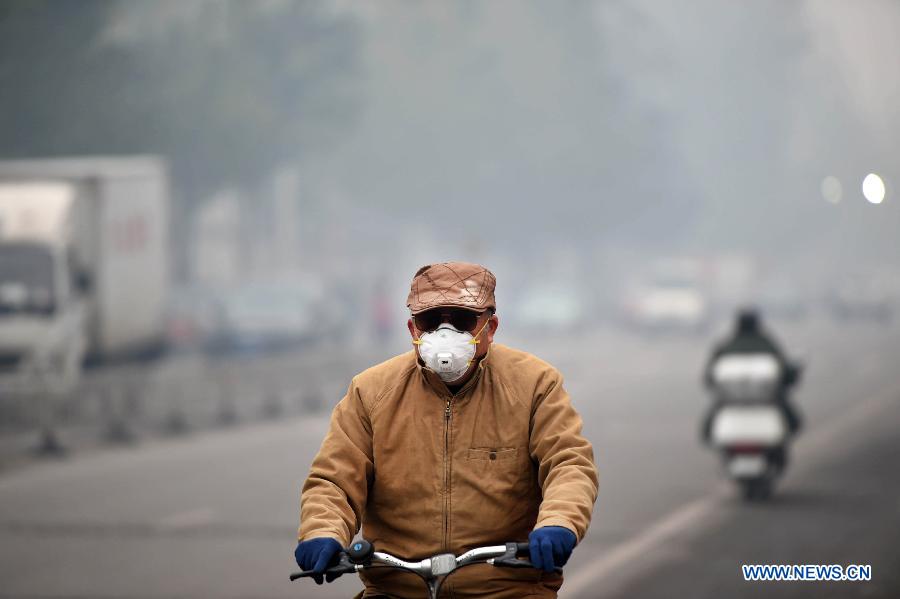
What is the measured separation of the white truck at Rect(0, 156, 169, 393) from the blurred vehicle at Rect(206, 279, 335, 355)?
32.5 feet

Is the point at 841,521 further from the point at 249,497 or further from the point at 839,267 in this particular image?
the point at 839,267

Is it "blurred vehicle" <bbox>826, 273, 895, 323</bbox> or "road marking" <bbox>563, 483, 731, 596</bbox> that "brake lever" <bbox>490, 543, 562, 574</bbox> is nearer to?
"road marking" <bbox>563, 483, 731, 596</bbox>

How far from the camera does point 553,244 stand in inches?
3113

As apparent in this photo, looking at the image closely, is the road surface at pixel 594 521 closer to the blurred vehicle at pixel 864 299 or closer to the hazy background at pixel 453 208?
the hazy background at pixel 453 208

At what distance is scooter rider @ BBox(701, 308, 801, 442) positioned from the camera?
46.4ft

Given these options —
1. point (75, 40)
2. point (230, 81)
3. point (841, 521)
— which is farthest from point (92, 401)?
point (230, 81)

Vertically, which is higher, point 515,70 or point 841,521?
point 515,70

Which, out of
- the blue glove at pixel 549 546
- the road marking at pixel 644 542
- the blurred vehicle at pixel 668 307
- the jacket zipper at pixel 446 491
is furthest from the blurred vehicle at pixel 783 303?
the blue glove at pixel 549 546

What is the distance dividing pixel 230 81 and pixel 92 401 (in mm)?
29304

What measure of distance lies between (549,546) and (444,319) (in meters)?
0.74

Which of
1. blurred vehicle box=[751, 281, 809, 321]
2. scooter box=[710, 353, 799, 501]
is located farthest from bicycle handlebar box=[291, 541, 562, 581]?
blurred vehicle box=[751, 281, 809, 321]

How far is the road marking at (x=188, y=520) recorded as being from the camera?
1390cm

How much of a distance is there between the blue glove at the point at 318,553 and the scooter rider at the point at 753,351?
10205 millimetres

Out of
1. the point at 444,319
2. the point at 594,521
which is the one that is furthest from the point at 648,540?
the point at 444,319
